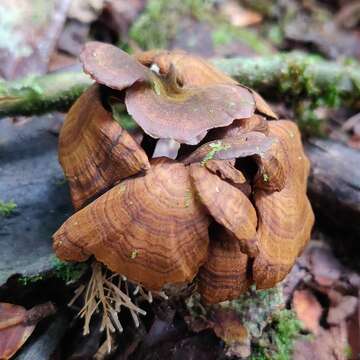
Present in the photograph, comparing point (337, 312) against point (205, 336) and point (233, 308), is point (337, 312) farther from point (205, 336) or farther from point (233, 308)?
point (205, 336)

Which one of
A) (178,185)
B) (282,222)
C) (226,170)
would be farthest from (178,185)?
(282,222)

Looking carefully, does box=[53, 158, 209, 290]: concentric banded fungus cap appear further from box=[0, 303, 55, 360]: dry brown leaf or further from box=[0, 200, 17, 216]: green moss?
box=[0, 200, 17, 216]: green moss

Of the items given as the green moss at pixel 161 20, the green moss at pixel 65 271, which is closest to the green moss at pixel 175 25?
the green moss at pixel 161 20

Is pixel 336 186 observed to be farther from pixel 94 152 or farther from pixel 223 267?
pixel 94 152

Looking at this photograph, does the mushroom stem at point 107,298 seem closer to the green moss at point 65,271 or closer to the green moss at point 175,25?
the green moss at point 65,271

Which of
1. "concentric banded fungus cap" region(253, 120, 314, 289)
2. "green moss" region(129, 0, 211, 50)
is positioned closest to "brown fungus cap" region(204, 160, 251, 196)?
"concentric banded fungus cap" region(253, 120, 314, 289)

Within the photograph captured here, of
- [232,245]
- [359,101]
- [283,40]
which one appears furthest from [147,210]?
[283,40]


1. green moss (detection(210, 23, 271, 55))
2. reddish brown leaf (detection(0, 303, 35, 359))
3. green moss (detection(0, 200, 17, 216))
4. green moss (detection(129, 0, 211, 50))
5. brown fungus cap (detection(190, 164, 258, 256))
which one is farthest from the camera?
green moss (detection(210, 23, 271, 55))
